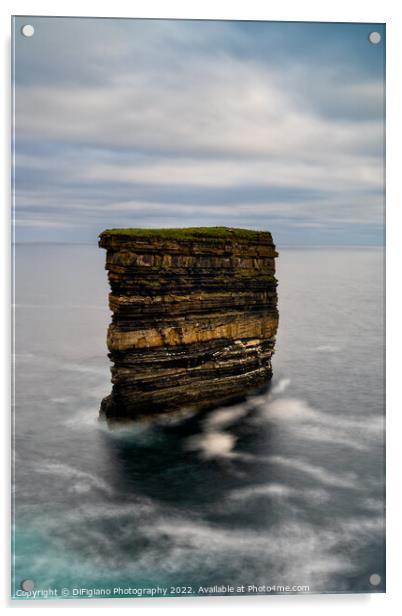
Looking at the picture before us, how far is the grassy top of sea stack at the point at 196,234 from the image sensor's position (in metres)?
30.9

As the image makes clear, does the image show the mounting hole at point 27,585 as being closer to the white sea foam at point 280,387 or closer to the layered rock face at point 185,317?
the layered rock face at point 185,317

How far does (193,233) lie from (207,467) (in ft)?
42.8

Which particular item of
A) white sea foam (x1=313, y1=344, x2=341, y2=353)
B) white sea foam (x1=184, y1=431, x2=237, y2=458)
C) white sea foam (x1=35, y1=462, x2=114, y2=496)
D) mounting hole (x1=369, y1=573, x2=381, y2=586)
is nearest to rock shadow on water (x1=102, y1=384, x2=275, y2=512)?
white sea foam (x1=184, y1=431, x2=237, y2=458)

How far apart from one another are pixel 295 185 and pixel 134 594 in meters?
15.8

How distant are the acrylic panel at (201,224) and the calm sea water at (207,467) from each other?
0.09m

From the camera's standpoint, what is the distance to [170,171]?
2412 cm

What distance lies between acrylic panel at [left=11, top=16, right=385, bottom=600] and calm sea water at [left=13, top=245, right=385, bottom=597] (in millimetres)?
86

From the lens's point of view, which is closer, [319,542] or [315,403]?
[319,542]

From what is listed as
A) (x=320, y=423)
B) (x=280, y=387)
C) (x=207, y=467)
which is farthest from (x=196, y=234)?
(x=207, y=467)

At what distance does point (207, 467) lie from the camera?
26.1 m

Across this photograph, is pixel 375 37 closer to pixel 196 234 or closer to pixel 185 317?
pixel 196 234

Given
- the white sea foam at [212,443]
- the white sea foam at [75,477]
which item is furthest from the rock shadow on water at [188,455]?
the white sea foam at [75,477]
